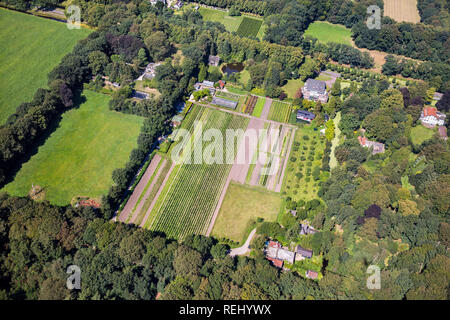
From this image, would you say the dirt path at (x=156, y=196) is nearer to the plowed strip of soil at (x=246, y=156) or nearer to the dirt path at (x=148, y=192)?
the dirt path at (x=148, y=192)

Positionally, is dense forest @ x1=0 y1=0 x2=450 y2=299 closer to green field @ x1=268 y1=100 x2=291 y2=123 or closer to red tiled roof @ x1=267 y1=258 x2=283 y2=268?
red tiled roof @ x1=267 y1=258 x2=283 y2=268

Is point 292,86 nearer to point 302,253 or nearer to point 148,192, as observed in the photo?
point 302,253

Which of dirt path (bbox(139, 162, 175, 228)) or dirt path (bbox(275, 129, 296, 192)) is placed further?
dirt path (bbox(275, 129, 296, 192))

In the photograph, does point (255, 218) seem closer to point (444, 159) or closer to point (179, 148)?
point (179, 148)

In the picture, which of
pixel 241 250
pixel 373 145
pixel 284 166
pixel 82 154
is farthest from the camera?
pixel 373 145

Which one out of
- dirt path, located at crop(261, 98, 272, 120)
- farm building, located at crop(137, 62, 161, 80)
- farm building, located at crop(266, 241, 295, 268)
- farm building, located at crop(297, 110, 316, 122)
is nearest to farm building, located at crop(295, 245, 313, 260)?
farm building, located at crop(266, 241, 295, 268)

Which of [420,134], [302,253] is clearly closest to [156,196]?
[302,253]

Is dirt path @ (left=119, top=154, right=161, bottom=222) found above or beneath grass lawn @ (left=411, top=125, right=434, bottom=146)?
beneath
